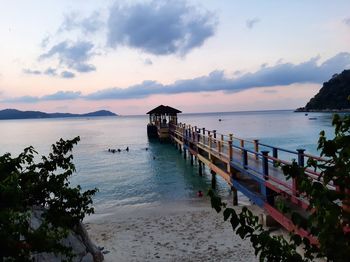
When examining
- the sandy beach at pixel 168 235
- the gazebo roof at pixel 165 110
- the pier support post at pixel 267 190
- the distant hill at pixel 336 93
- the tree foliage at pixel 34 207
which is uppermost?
the distant hill at pixel 336 93

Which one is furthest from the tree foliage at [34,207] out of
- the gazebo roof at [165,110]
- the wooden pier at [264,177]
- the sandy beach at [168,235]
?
the gazebo roof at [165,110]

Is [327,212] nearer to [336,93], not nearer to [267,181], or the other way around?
[267,181]

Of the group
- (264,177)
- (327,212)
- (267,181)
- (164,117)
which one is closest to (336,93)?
(164,117)

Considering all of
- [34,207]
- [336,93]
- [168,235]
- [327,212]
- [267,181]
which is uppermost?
[336,93]

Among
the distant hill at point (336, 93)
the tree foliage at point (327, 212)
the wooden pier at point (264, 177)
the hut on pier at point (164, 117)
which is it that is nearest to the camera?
the tree foliage at point (327, 212)

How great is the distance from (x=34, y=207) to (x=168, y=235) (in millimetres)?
6590

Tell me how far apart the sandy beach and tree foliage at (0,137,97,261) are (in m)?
4.89

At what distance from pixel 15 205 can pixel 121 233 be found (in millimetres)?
10383

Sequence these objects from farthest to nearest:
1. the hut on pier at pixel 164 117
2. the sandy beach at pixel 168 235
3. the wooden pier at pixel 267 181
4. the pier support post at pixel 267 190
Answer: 1. the hut on pier at pixel 164 117
2. the sandy beach at pixel 168 235
3. the pier support post at pixel 267 190
4. the wooden pier at pixel 267 181

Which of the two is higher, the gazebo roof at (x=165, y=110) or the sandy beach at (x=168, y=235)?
the gazebo roof at (x=165, y=110)

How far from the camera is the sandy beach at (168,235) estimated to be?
11.8 m

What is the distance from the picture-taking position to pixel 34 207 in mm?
8852

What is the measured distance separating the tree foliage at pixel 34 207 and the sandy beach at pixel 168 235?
4895mm

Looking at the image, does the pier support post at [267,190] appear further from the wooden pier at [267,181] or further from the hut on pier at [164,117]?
the hut on pier at [164,117]
